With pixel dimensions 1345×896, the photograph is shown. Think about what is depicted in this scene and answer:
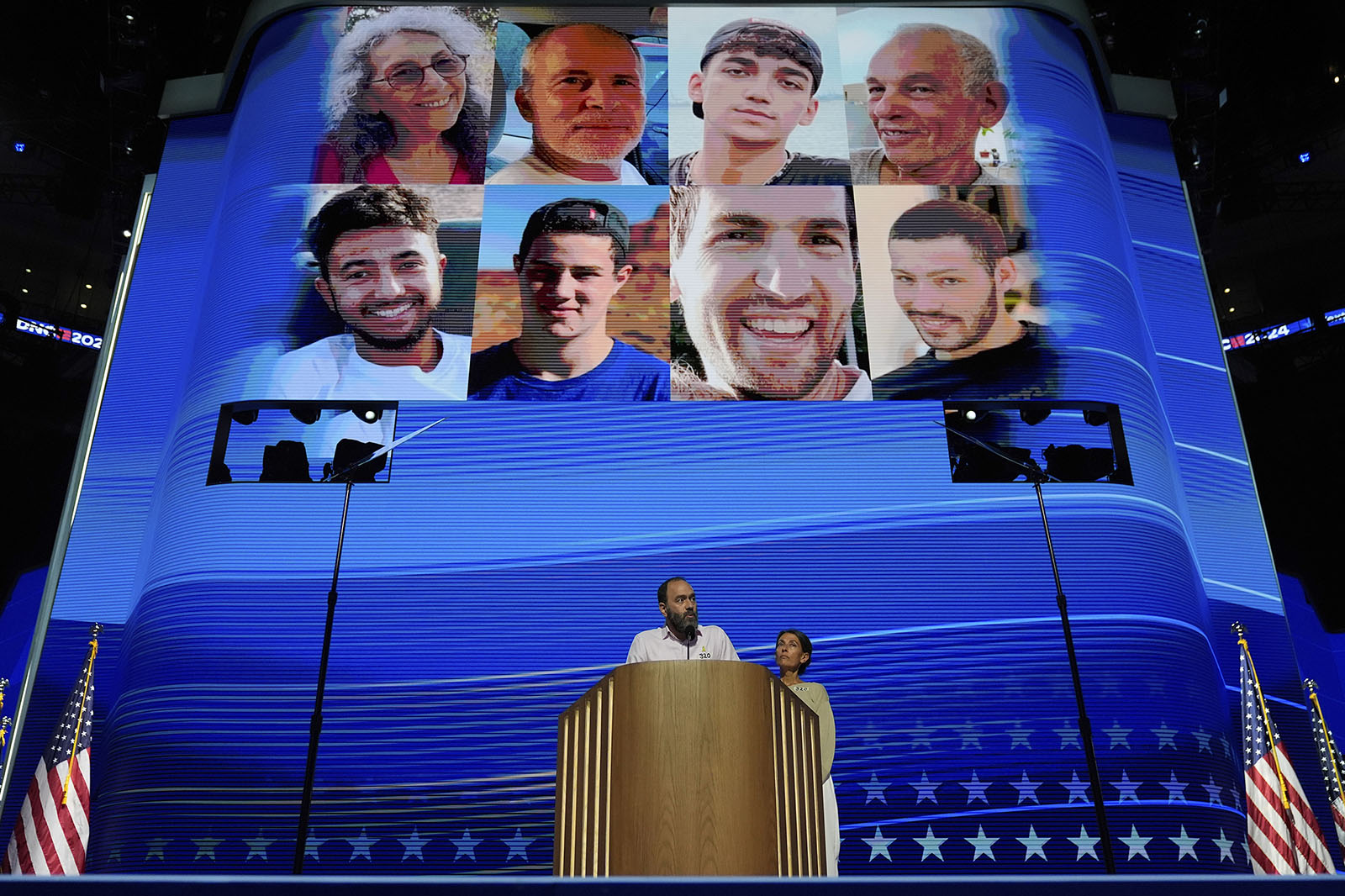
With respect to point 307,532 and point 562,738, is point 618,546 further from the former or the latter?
point 562,738

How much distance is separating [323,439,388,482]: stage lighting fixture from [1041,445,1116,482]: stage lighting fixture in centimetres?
438

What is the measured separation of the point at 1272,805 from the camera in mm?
6836

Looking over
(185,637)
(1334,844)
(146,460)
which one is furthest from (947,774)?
(146,460)

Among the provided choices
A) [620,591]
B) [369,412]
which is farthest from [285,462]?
[620,591]

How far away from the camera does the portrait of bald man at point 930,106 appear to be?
836 cm

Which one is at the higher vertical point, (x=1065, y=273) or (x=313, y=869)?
(x=1065, y=273)

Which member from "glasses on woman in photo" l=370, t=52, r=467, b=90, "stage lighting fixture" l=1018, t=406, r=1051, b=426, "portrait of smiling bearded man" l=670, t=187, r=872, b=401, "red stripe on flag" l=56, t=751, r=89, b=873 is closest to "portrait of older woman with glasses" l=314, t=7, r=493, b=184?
"glasses on woman in photo" l=370, t=52, r=467, b=90

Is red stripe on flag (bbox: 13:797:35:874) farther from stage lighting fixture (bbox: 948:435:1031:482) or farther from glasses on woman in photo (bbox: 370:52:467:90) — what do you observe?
stage lighting fixture (bbox: 948:435:1031:482)

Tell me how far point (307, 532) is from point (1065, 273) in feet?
18.8

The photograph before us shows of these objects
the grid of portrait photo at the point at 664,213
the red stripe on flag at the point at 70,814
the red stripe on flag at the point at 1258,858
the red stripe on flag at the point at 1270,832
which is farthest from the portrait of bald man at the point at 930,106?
the red stripe on flag at the point at 70,814

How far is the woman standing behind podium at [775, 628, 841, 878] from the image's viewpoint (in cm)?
473

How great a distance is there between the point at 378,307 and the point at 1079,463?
505 centimetres

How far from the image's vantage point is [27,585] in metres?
12.0

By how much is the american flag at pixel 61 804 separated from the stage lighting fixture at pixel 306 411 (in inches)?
83.8
